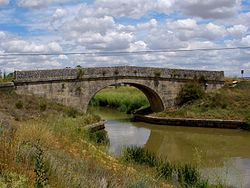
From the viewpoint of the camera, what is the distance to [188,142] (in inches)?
853

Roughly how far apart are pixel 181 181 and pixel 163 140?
13346 millimetres

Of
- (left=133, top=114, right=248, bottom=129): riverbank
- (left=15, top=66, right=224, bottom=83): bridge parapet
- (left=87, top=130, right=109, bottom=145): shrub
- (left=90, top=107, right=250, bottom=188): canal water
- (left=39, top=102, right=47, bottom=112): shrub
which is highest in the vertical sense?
(left=15, top=66, right=224, bottom=83): bridge parapet

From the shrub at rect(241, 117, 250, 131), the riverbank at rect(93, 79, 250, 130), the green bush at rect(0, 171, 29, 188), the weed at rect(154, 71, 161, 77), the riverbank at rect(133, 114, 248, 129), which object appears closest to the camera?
the green bush at rect(0, 171, 29, 188)

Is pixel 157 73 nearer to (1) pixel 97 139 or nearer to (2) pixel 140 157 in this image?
(1) pixel 97 139

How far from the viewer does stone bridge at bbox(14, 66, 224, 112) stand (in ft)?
84.3

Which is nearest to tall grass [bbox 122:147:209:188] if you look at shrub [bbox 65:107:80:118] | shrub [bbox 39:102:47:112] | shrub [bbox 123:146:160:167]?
shrub [bbox 123:146:160:167]

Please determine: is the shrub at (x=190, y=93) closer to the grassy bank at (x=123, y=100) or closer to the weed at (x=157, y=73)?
the weed at (x=157, y=73)

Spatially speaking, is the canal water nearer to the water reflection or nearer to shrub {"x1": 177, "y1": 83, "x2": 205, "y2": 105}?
the water reflection

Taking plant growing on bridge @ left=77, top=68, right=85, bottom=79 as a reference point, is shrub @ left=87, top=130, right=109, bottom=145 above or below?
below

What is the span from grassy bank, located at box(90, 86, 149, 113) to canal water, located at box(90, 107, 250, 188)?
831 cm

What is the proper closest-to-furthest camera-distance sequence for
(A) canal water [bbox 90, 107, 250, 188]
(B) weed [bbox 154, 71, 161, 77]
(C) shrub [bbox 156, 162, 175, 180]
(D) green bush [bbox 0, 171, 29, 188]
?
(D) green bush [bbox 0, 171, 29, 188] < (C) shrub [bbox 156, 162, 175, 180] < (A) canal water [bbox 90, 107, 250, 188] < (B) weed [bbox 154, 71, 161, 77]

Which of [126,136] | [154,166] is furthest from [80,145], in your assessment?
[126,136]

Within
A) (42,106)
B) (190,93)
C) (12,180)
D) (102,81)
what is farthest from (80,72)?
(12,180)

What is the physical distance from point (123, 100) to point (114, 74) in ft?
39.9
